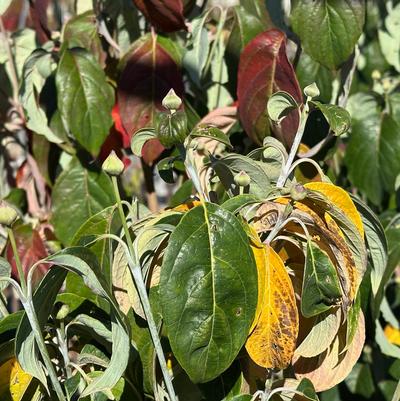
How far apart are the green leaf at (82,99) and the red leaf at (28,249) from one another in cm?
18

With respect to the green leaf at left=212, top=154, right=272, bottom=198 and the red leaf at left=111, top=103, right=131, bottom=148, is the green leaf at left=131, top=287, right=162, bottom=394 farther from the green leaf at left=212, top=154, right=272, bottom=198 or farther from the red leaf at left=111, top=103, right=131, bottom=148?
the red leaf at left=111, top=103, right=131, bottom=148

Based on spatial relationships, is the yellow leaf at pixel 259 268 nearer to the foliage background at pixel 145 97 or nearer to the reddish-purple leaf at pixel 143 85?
the foliage background at pixel 145 97

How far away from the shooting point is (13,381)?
1.00 metres

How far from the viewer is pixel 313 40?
1345mm

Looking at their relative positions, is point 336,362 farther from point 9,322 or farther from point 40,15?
point 40,15

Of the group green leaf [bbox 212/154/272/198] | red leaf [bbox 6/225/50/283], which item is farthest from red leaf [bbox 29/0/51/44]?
green leaf [bbox 212/154/272/198]

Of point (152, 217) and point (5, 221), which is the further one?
point (152, 217)

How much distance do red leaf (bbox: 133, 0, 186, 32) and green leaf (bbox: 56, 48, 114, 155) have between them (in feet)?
0.40

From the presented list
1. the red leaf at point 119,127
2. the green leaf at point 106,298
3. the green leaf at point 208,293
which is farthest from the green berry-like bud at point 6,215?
the red leaf at point 119,127

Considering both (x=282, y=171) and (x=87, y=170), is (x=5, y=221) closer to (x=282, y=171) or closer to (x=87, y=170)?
(x=282, y=171)

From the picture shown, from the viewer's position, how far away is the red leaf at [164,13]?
142cm

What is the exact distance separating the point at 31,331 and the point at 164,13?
28.3 inches

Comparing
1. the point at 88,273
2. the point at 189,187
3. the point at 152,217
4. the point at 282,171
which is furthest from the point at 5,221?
the point at 189,187

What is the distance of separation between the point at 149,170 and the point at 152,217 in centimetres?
54
